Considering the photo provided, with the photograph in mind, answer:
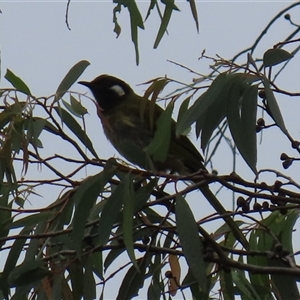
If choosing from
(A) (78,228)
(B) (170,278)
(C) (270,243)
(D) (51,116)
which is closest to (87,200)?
(A) (78,228)

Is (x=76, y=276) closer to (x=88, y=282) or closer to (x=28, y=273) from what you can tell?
(x=88, y=282)

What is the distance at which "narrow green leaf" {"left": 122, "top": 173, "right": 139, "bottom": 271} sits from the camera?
6.76ft

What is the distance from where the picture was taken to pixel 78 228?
2.17 m

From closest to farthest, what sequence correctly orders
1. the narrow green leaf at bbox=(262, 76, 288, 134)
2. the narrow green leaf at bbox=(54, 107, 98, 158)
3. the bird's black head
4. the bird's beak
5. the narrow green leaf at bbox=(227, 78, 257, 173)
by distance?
the narrow green leaf at bbox=(262, 76, 288, 134) → the narrow green leaf at bbox=(227, 78, 257, 173) → the narrow green leaf at bbox=(54, 107, 98, 158) → the bird's black head → the bird's beak

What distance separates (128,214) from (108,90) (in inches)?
96.8

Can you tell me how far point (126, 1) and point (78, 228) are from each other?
89 centimetres

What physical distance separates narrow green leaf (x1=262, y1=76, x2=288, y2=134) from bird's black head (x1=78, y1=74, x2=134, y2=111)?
2.31m

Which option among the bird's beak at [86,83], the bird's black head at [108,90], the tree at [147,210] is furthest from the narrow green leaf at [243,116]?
the bird's beak at [86,83]

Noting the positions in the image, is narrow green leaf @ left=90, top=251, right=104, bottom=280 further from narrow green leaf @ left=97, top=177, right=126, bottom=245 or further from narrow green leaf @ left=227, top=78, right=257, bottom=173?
narrow green leaf @ left=227, top=78, right=257, bottom=173

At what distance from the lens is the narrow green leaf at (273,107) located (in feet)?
6.49

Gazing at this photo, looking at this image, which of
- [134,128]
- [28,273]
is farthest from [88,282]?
[134,128]

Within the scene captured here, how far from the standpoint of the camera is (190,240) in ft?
6.89

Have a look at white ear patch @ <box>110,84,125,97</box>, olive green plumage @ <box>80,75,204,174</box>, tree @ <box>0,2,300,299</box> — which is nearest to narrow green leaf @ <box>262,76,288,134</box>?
tree @ <box>0,2,300,299</box>

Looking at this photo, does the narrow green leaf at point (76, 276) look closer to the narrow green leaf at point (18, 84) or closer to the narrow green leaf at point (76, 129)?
the narrow green leaf at point (76, 129)
